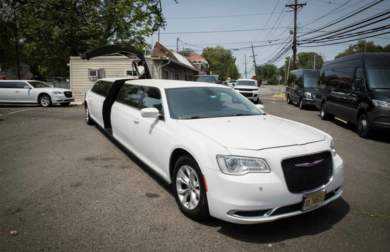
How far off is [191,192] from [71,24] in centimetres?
2347

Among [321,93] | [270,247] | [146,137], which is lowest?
[270,247]

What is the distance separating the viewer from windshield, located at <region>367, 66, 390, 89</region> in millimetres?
8102

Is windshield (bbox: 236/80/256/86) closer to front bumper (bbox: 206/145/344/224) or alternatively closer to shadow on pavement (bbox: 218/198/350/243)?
shadow on pavement (bbox: 218/198/350/243)

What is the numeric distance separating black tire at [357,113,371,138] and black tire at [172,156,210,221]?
6.64 metres

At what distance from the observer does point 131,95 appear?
5617 mm

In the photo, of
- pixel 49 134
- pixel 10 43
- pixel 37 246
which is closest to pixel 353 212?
pixel 37 246

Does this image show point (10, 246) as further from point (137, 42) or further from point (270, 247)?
point (137, 42)

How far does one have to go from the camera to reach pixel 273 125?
12.5 feet

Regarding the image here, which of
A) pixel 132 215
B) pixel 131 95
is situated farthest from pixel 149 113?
pixel 131 95

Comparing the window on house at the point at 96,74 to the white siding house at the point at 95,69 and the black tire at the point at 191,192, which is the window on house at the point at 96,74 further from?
the black tire at the point at 191,192

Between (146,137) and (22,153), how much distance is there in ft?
11.4

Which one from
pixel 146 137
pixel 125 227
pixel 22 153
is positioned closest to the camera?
pixel 125 227

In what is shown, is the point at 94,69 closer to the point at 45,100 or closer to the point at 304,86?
the point at 45,100

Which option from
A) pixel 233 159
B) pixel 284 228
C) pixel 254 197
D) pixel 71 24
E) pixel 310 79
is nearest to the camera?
pixel 254 197
